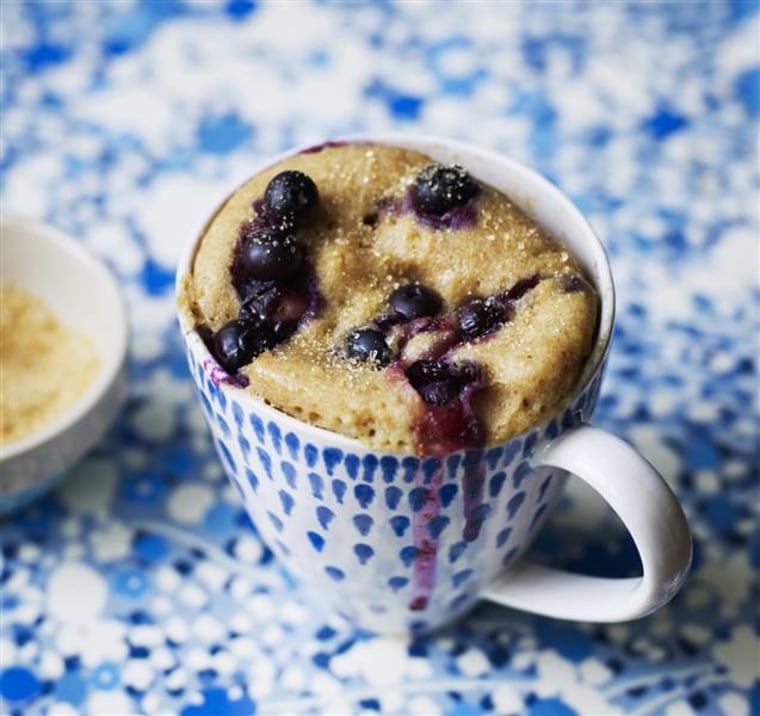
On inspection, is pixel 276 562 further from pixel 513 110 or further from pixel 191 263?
pixel 513 110

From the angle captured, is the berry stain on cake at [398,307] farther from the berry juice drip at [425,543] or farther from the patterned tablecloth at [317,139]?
the patterned tablecloth at [317,139]

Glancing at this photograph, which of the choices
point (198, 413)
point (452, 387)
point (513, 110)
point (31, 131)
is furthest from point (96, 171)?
point (452, 387)

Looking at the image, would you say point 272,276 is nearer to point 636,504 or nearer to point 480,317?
point 480,317

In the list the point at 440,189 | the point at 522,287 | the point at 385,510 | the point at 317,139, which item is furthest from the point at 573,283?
the point at 317,139

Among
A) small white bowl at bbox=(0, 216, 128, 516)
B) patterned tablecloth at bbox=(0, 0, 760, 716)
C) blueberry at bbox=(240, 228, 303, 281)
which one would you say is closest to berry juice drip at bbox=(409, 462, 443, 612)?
patterned tablecloth at bbox=(0, 0, 760, 716)

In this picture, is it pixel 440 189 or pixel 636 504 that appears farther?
pixel 440 189

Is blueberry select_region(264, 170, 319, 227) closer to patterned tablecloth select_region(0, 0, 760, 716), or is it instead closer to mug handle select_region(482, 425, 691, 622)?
patterned tablecloth select_region(0, 0, 760, 716)

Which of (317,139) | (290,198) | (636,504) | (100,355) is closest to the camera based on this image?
(636,504)

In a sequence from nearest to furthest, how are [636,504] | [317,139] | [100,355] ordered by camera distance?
[636,504]
[100,355]
[317,139]
